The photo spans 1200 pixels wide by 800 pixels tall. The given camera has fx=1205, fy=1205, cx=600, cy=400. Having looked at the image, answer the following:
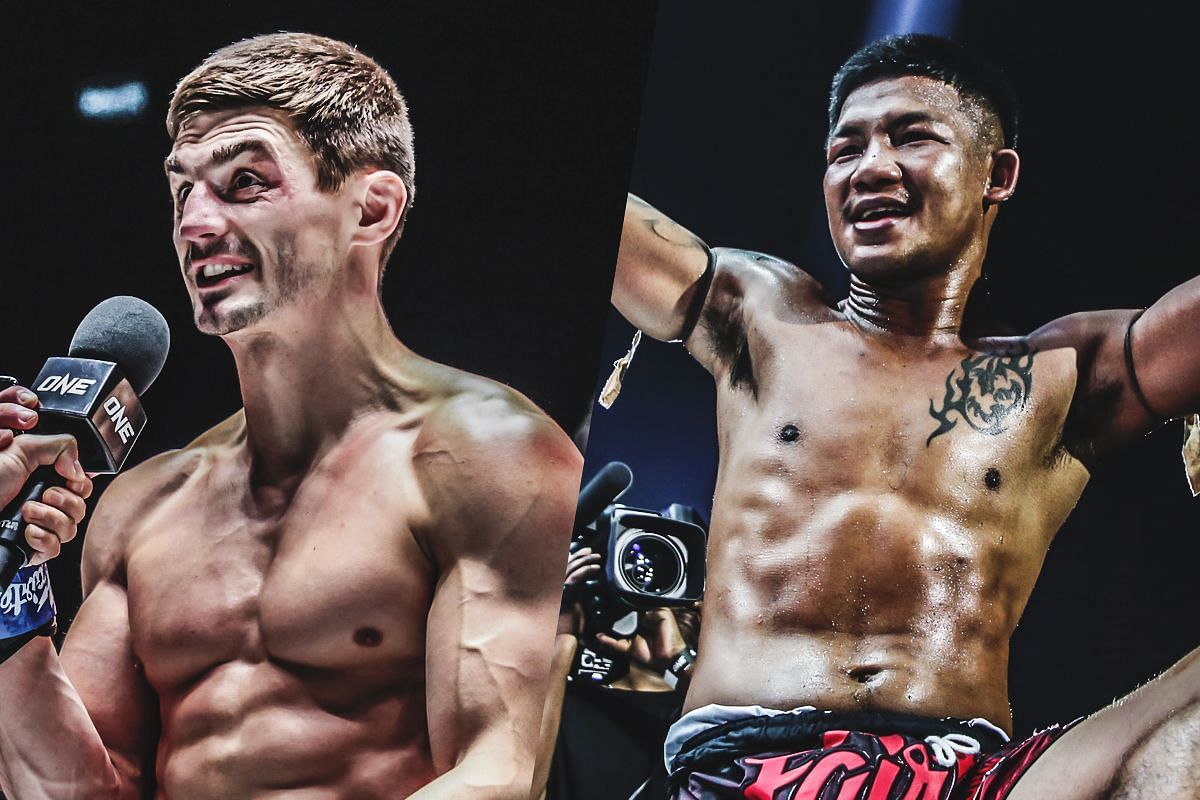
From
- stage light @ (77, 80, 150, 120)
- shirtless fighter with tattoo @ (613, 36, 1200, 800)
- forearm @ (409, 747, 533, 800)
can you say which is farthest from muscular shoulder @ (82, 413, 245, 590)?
shirtless fighter with tattoo @ (613, 36, 1200, 800)

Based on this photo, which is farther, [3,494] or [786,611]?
[3,494]

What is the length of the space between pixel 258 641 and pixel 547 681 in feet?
1.76

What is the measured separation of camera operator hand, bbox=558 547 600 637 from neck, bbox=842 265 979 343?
59 centimetres

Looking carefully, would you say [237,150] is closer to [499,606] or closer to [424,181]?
[424,181]

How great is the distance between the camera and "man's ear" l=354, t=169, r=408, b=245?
2281mm

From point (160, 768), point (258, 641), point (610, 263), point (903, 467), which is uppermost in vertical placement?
point (610, 263)

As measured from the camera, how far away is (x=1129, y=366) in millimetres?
1774

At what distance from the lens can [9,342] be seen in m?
2.50

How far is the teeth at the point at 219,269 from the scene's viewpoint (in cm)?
227

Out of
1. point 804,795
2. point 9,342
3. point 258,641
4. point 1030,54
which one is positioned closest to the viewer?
point 804,795

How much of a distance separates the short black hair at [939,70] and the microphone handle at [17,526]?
1.51m

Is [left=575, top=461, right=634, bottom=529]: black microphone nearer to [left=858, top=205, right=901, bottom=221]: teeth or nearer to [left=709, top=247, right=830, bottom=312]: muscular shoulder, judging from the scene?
[left=709, top=247, right=830, bottom=312]: muscular shoulder

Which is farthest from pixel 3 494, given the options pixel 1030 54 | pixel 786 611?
pixel 1030 54

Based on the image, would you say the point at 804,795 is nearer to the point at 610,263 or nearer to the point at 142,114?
the point at 610,263
